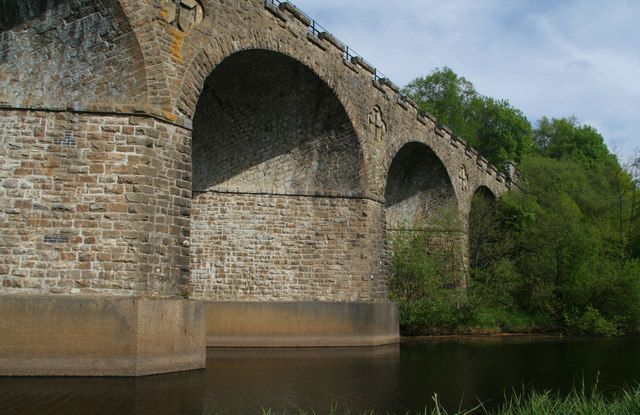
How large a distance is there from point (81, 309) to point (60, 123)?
324cm

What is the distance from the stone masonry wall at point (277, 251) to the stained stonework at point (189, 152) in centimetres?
4

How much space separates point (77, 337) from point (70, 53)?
4.94m

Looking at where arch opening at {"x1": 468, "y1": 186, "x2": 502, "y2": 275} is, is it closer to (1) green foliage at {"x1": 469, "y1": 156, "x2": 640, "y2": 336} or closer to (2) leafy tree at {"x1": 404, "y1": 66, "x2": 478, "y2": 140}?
(1) green foliage at {"x1": 469, "y1": 156, "x2": 640, "y2": 336}

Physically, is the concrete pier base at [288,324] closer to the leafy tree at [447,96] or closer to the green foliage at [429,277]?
the green foliage at [429,277]

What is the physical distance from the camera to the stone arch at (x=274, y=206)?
54.2ft

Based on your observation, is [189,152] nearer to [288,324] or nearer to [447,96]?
[288,324]

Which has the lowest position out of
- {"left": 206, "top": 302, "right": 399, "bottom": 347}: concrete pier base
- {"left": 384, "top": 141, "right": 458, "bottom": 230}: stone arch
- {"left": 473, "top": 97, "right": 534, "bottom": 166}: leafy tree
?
{"left": 206, "top": 302, "right": 399, "bottom": 347}: concrete pier base

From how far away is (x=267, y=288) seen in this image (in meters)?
16.6

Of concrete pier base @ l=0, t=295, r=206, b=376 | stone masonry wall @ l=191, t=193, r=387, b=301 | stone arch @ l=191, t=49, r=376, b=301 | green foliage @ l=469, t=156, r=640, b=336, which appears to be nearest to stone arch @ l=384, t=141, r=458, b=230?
green foliage @ l=469, t=156, r=640, b=336

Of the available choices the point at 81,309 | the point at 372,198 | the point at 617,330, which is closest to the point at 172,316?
the point at 81,309

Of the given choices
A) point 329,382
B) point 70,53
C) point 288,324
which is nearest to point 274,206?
point 288,324

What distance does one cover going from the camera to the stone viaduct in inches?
406

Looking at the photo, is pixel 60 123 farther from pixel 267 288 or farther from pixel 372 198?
pixel 372 198

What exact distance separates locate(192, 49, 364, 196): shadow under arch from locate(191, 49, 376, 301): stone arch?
0.09ft
